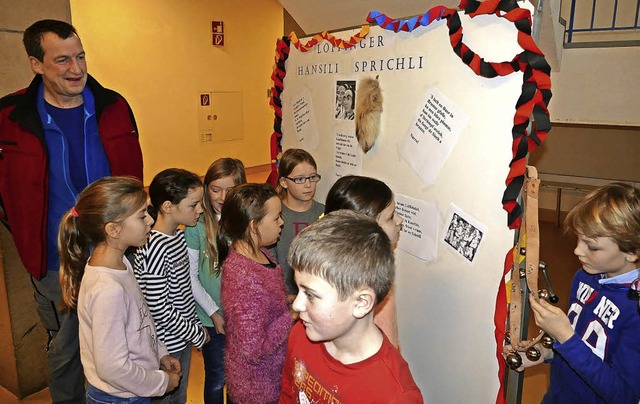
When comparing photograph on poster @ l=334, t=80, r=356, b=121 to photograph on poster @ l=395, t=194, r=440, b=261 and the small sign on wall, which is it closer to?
photograph on poster @ l=395, t=194, r=440, b=261

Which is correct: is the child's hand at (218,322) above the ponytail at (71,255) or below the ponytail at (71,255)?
below

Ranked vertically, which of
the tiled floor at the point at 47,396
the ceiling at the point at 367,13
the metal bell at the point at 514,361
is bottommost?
the tiled floor at the point at 47,396

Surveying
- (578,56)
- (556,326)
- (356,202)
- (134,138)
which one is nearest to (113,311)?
(356,202)

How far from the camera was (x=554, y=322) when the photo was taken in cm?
157

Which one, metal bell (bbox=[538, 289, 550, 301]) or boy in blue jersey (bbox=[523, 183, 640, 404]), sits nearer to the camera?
boy in blue jersey (bbox=[523, 183, 640, 404])

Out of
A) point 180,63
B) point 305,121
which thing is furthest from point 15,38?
point 180,63

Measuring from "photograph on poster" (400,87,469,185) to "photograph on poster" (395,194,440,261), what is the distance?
133mm

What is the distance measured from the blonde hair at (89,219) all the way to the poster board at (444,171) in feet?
4.01

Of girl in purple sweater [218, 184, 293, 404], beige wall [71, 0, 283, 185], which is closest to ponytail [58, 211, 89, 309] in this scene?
girl in purple sweater [218, 184, 293, 404]

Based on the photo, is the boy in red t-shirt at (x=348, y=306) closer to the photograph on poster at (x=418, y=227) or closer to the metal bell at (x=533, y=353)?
the metal bell at (x=533, y=353)

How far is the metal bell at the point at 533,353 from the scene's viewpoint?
1651 millimetres

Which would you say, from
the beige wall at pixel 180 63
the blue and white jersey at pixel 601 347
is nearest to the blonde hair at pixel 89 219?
the blue and white jersey at pixel 601 347

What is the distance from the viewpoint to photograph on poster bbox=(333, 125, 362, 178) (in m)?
2.55

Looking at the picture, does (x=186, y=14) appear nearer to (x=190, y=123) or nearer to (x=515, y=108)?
(x=190, y=123)
